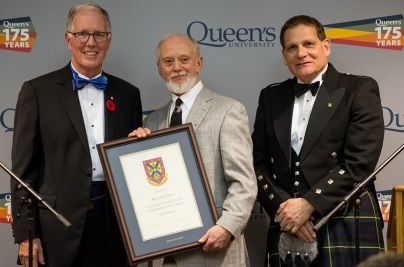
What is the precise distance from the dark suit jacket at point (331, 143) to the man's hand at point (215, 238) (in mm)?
404

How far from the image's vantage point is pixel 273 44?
4.36 meters

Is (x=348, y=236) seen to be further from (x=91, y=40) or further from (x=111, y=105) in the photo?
(x=91, y=40)

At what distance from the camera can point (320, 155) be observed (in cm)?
349

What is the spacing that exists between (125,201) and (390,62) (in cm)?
196

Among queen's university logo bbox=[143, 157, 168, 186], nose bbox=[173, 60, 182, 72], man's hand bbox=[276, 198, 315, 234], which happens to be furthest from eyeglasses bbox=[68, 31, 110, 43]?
man's hand bbox=[276, 198, 315, 234]

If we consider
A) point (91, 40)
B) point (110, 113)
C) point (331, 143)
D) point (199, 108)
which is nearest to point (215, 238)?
point (199, 108)

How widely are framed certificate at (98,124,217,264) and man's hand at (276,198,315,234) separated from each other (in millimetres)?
394

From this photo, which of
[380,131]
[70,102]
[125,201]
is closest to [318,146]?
[380,131]

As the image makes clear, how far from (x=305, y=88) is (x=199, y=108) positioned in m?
0.59

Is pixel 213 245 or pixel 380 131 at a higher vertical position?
pixel 380 131

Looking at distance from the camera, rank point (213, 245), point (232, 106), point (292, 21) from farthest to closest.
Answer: point (292, 21) → point (232, 106) → point (213, 245)

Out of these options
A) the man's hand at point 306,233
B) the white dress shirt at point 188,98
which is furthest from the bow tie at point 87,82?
the man's hand at point 306,233

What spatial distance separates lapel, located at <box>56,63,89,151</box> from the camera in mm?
3488

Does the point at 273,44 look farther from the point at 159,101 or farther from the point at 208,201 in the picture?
the point at 208,201
